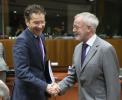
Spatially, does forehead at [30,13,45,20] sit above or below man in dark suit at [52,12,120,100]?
above

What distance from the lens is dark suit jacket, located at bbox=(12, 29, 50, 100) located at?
4.17 m

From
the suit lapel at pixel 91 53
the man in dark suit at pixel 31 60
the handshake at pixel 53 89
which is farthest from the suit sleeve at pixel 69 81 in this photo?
the suit lapel at pixel 91 53

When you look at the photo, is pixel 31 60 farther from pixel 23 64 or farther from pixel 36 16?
pixel 36 16

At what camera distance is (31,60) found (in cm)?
423

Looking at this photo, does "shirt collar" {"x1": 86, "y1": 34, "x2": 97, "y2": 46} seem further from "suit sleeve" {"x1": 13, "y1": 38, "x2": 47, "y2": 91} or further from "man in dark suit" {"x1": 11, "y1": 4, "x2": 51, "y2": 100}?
"suit sleeve" {"x1": 13, "y1": 38, "x2": 47, "y2": 91}

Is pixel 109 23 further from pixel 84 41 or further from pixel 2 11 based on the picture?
pixel 84 41

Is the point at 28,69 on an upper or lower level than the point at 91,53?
lower

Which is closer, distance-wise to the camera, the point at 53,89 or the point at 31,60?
the point at 31,60

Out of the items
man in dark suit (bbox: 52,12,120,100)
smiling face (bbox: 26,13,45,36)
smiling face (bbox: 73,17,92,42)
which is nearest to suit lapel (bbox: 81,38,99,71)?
man in dark suit (bbox: 52,12,120,100)

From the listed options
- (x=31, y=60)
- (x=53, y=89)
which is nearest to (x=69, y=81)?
(x=53, y=89)

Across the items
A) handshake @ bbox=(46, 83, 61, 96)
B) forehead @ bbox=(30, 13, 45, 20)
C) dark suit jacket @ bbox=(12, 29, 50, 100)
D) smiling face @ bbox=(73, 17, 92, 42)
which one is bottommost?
handshake @ bbox=(46, 83, 61, 96)

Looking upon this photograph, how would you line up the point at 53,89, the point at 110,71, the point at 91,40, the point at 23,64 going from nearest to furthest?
the point at 110,71, the point at 91,40, the point at 23,64, the point at 53,89

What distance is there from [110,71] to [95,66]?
0.47 ft

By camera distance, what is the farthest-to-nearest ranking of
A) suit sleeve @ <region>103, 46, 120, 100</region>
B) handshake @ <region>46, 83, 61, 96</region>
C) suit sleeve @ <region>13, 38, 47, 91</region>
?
handshake @ <region>46, 83, 61, 96</region> < suit sleeve @ <region>13, 38, 47, 91</region> < suit sleeve @ <region>103, 46, 120, 100</region>
